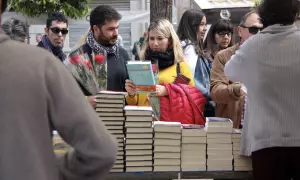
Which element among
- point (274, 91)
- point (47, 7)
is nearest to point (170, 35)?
point (274, 91)

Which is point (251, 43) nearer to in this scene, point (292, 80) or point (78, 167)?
point (292, 80)

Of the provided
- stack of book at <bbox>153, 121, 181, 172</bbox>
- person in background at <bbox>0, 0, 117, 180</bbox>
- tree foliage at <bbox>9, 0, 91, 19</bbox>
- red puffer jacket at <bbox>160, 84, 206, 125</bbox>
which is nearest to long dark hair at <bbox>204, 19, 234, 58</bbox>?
red puffer jacket at <bbox>160, 84, 206, 125</bbox>

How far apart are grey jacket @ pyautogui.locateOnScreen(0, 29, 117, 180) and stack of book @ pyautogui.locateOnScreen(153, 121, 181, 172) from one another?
2040mm

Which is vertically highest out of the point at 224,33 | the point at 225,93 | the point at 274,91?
the point at 224,33

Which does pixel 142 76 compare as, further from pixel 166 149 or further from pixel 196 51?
pixel 196 51

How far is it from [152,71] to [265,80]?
2.69ft

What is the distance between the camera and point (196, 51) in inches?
186

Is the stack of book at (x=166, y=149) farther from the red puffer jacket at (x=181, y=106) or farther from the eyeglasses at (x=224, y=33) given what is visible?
the eyeglasses at (x=224, y=33)

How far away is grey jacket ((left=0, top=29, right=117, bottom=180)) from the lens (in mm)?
1635

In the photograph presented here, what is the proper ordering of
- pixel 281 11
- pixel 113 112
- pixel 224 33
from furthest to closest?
pixel 224 33 < pixel 113 112 < pixel 281 11

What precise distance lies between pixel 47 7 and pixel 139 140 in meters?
14.4

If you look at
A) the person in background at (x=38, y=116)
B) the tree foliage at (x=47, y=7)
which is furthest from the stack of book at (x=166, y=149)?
the tree foliage at (x=47, y=7)

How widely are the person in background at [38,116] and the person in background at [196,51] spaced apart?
2683 millimetres

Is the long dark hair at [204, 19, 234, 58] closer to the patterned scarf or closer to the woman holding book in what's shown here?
the woman holding book
